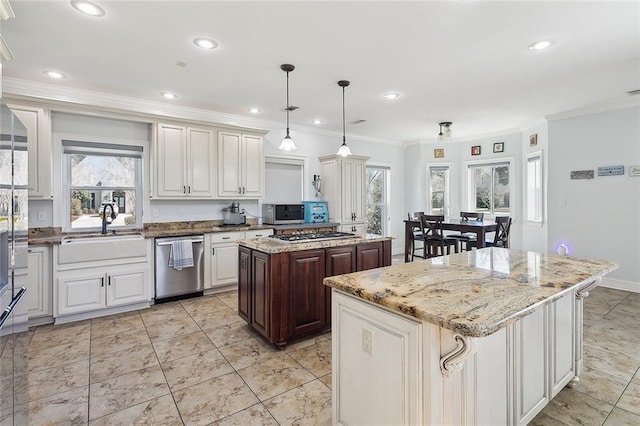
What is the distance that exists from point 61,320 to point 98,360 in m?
1.21

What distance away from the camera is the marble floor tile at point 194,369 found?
2.32 m

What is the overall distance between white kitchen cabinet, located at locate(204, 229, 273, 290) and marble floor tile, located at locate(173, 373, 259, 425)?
6.81 ft

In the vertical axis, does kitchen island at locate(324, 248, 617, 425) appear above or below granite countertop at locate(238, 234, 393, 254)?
below

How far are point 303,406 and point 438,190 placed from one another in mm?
6027

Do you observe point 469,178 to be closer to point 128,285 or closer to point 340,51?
A: point 340,51

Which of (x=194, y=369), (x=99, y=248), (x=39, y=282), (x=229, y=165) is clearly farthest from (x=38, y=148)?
(x=194, y=369)

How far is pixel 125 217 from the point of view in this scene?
4.31 m

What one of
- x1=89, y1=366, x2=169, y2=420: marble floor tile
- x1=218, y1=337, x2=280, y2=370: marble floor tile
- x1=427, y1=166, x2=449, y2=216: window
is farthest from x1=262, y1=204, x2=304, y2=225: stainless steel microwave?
x1=427, y1=166, x2=449, y2=216: window

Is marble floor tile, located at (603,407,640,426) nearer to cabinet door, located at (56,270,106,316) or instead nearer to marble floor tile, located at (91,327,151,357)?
marble floor tile, located at (91,327,151,357)

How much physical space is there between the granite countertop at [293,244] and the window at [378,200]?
12.2 ft

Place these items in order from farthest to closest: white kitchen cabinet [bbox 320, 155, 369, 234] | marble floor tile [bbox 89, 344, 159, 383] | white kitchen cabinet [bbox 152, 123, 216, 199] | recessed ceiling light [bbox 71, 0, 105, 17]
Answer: white kitchen cabinet [bbox 320, 155, 369, 234]
white kitchen cabinet [bbox 152, 123, 216, 199]
marble floor tile [bbox 89, 344, 159, 383]
recessed ceiling light [bbox 71, 0, 105, 17]

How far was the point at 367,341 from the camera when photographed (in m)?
1.46

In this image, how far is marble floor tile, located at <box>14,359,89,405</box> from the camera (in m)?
2.19

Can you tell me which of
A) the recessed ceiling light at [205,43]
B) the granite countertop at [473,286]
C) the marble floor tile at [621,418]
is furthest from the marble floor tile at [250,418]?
the recessed ceiling light at [205,43]
